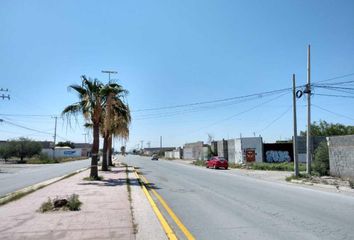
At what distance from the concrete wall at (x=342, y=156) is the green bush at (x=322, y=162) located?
1.18 meters

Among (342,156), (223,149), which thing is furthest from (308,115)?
(223,149)

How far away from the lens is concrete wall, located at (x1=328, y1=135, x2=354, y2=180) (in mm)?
24719

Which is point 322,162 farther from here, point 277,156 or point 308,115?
point 277,156

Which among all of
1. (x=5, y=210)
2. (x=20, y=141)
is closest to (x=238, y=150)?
(x=5, y=210)

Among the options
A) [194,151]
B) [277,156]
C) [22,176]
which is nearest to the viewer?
[22,176]

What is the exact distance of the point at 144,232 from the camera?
8.61m

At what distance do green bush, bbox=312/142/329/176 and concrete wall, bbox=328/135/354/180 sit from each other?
118cm

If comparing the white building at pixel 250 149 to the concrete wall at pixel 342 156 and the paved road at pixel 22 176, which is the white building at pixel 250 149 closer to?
the paved road at pixel 22 176

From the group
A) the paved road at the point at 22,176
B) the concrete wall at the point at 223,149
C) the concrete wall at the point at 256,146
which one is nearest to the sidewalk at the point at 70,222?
the paved road at the point at 22,176

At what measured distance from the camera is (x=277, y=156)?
55.8 metres

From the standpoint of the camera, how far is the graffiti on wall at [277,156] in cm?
5544

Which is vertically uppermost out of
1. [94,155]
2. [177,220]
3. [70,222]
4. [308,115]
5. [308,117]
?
[308,115]

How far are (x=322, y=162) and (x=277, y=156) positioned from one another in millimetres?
27730

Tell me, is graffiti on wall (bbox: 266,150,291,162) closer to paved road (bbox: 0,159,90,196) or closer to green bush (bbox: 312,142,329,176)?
green bush (bbox: 312,142,329,176)
